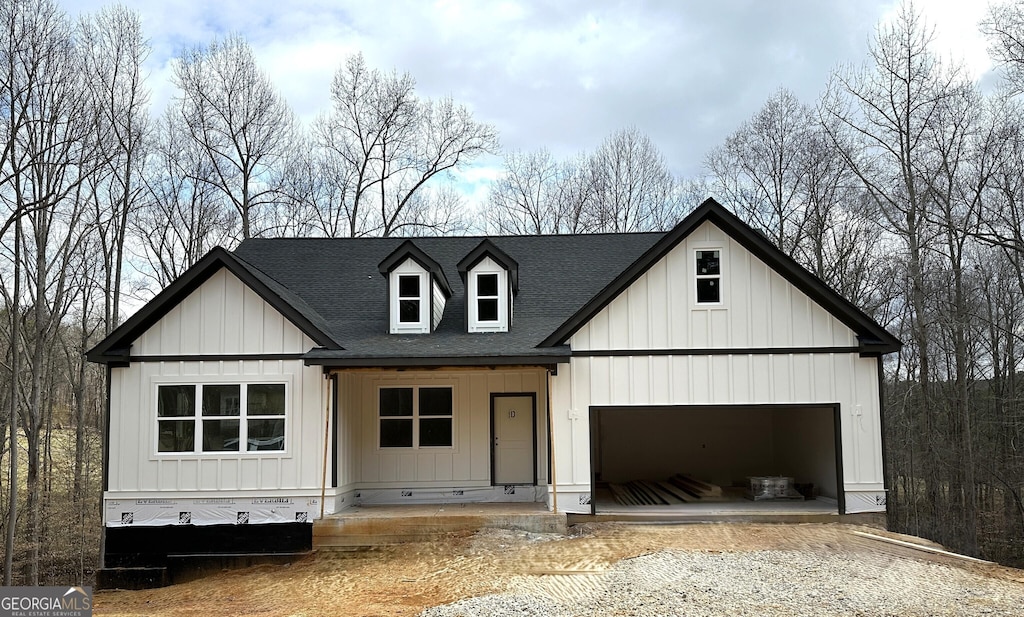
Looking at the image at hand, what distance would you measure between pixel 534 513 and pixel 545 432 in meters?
2.07

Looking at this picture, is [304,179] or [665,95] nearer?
[665,95]

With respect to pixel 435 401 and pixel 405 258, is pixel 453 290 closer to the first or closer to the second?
pixel 405 258

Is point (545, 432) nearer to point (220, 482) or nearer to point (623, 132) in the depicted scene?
point (220, 482)

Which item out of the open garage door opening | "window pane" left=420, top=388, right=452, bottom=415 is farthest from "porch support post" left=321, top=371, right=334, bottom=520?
the open garage door opening

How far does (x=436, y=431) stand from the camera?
15.1 m

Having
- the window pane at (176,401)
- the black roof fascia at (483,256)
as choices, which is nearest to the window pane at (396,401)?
the black roof fascia at (483,256)

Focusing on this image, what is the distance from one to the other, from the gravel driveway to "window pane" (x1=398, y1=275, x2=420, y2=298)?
649cm

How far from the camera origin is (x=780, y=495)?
15.3 meters

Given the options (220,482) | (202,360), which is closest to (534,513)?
(220,482)

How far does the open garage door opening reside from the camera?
51.9 ft

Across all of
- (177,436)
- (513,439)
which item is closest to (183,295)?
(177,436)

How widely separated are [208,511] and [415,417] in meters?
3.93

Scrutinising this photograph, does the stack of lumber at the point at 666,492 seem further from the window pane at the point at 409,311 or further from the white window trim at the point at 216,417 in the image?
the white window trim at the point at 216,417

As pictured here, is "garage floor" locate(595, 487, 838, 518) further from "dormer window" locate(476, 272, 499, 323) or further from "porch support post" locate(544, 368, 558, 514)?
"dormer window" locate(476, 272, 499, 323)
